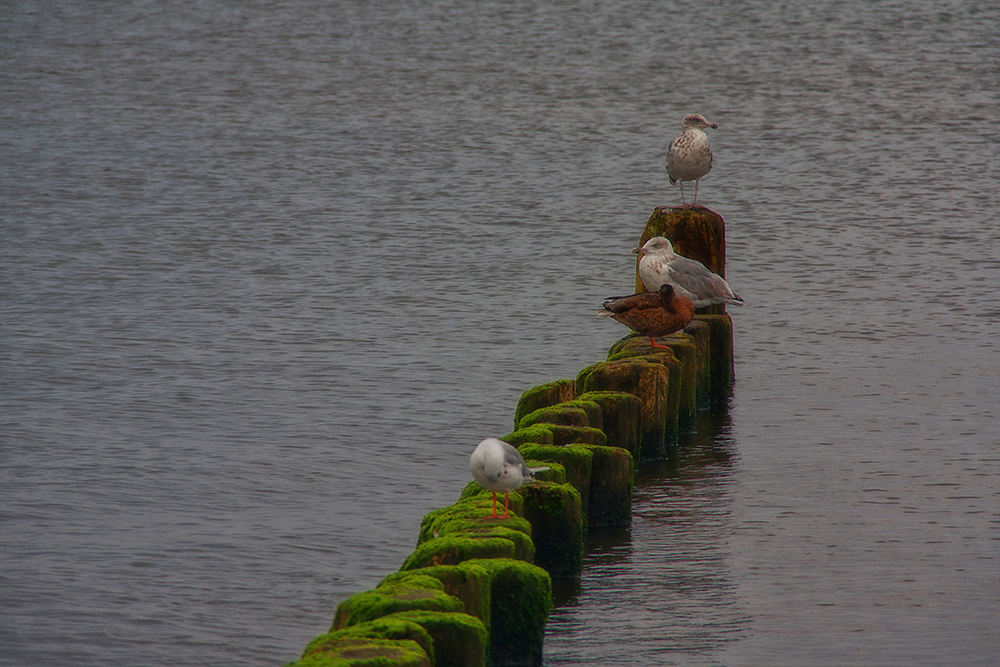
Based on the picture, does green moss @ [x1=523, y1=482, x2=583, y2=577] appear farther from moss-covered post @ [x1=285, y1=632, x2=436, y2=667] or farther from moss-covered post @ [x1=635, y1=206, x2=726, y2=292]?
moss-covered post @ [x1=635, y1=206, x2=726, y2=292]

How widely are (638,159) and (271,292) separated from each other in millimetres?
14864

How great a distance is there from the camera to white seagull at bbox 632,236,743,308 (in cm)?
1407

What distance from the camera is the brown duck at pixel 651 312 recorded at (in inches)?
521

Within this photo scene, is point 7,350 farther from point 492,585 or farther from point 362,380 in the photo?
point 492,585

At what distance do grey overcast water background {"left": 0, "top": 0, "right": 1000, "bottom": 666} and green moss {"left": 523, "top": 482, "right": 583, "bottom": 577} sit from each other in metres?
0.28

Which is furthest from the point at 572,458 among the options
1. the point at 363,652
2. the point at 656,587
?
the point at 363,652

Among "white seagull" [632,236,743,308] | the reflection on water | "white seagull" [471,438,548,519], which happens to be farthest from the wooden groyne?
"white seagull" [632,236,743,308]

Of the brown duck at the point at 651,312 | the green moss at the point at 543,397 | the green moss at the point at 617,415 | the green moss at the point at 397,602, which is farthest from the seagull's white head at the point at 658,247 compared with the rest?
the green moss at the point at 397,602

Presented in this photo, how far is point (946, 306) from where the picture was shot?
799 inches

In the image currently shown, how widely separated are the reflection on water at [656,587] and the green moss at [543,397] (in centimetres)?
101

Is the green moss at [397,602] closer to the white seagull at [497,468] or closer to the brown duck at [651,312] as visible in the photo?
the white seagull at [497,468]

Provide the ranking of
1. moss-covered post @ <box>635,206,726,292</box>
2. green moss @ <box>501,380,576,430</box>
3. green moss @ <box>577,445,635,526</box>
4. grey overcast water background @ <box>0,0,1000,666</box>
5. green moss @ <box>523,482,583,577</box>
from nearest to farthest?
green moss @ <box>523,482,583,577</box>
grey overcast water background @ <box>0,0,1000,666</box>
green moss @ <box>577,445,635,526</box>
green moss @ <box>501,380,576,430</box>
moss-covered post @ <box>635,206,726,292</box>

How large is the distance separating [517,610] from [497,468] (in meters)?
0.90

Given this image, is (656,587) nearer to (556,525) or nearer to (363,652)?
(556,525)
